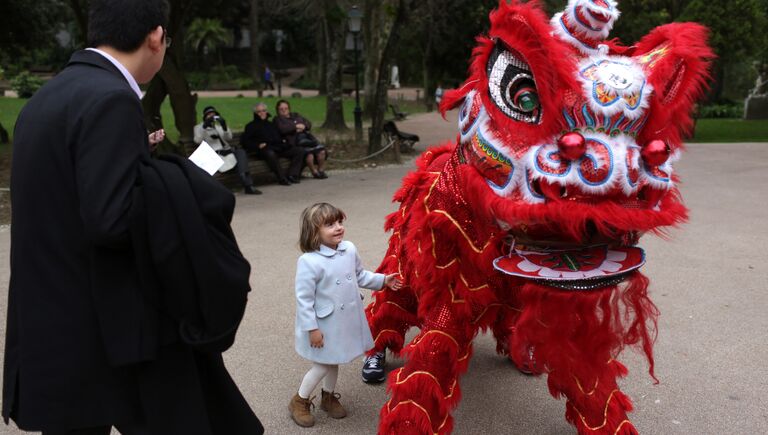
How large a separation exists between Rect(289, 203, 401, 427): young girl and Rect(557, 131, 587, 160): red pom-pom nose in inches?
54.2

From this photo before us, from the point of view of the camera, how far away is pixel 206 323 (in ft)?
6.24

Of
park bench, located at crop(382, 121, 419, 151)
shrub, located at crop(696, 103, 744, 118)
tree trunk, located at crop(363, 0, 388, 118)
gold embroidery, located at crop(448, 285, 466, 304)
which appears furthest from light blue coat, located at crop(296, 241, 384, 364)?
shrub, located at crop(696, 103, 744, 118)

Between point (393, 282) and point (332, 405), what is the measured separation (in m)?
0.74

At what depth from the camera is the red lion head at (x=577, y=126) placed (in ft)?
7.93

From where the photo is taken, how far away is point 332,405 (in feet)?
12.2

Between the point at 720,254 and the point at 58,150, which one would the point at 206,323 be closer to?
the point at 58,150

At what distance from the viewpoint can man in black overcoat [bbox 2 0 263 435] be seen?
70.4 inches

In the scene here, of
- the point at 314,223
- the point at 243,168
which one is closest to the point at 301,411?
the point at 314,223

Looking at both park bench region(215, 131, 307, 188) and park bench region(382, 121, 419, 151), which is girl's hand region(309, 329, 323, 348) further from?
park bench region(382, 121, 419, 151)

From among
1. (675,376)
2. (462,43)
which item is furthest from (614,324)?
(462,43)

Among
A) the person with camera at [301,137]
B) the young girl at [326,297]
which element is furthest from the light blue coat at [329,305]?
the person with camera at [301,137]

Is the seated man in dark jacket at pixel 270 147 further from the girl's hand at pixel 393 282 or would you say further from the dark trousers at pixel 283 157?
the girl's hand at pixel 393 282

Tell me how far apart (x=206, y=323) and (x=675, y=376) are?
330cm

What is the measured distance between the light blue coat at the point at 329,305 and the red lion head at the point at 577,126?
105 centimetres
